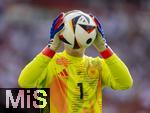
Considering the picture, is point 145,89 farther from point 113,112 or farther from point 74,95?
point 74,95

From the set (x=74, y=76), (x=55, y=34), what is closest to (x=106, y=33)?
(x=74, y=76)

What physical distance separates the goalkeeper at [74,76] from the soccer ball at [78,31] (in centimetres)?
5

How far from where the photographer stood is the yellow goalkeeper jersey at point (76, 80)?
228 cm

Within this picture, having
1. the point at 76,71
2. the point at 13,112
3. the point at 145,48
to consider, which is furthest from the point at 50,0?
the point at 76,71

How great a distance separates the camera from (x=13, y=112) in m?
3.87

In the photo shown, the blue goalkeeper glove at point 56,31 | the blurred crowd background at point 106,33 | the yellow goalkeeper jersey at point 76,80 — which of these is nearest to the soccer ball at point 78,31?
the blue goalkeeper glove at point 56,31

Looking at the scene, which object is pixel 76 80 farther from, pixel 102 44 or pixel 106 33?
pixel 106 33

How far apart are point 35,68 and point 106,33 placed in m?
2.69

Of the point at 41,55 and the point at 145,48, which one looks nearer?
the point at 41,55

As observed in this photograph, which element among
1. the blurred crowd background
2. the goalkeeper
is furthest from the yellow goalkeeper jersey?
the blurred crowd background

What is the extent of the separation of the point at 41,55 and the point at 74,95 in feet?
0.75

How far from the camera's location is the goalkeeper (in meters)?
2.24

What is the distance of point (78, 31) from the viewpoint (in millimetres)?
2174

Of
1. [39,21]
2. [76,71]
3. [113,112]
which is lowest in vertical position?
[113,112]
